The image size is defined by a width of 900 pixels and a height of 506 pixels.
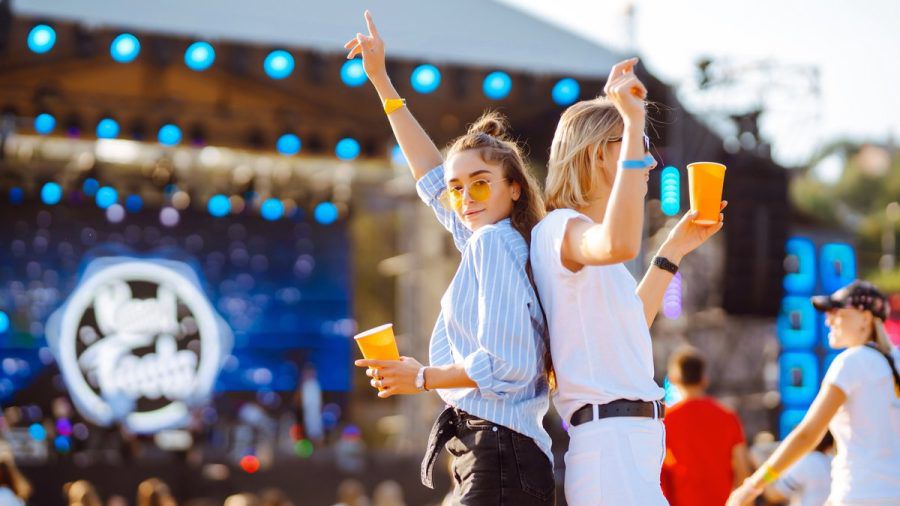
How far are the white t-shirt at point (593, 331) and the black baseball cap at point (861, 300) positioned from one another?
1.59 metres

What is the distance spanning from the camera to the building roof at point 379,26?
8.88 meters

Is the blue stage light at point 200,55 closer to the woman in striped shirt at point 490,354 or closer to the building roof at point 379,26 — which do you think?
the building roof at point 379,26

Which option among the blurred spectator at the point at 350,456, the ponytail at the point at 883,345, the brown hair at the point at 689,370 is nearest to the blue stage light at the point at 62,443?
the blurred spectator at the point at 350,456

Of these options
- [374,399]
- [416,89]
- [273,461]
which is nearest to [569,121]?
[416,89]

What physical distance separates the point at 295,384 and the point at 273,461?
162 inches

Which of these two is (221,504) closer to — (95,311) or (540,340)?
(95,311)

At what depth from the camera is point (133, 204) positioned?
14461 millimetres

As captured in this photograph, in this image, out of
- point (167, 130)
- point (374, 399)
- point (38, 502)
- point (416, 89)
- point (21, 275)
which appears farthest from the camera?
point (374, 399)

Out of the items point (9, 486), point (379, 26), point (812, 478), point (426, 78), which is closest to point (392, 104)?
point (812, 478)

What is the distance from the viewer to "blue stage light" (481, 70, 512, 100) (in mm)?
9492

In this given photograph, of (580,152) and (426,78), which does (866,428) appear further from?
(426,78)

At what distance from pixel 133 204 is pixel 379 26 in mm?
6441

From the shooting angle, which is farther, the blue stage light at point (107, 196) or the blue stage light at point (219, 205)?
the blue stage light at point (219, 205)

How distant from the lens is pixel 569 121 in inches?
86.6
